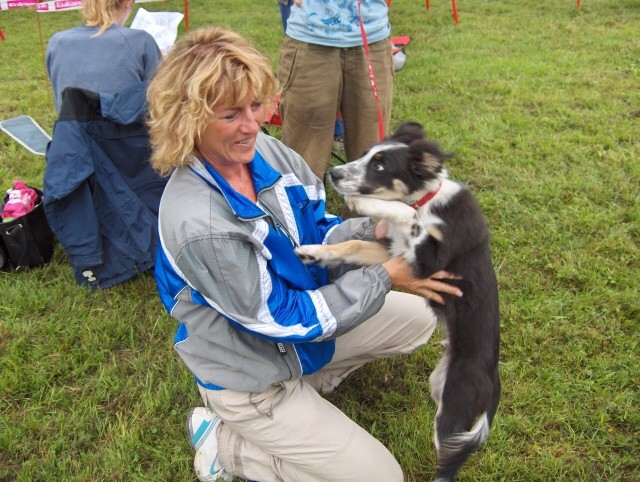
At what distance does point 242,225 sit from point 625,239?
2781mm

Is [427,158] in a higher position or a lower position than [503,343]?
higher

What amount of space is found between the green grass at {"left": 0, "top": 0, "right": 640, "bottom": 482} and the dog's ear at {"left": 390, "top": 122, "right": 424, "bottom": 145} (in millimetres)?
1183

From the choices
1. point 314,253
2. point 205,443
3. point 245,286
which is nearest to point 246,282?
point 245,286

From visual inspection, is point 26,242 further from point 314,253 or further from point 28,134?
point 314,253

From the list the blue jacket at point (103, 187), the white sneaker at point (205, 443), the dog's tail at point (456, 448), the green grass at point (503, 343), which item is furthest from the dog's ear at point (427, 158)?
the blue jacket at point (103, 187)

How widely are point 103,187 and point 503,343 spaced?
241 cm

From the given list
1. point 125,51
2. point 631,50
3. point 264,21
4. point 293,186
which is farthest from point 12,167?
point 631,50

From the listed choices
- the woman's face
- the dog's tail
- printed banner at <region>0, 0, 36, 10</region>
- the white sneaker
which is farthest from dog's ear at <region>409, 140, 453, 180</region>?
printed banner at <region>0, 0, 36, 10</region>

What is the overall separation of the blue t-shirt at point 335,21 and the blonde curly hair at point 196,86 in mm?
1538

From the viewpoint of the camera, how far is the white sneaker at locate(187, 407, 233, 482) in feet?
7.37

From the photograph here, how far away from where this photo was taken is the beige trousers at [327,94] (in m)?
3.38

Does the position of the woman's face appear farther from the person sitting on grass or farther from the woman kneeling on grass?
the person sitting on grass

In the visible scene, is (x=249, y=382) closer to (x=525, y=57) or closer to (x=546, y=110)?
(x=546, y=110)

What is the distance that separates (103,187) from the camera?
10.4 feet
